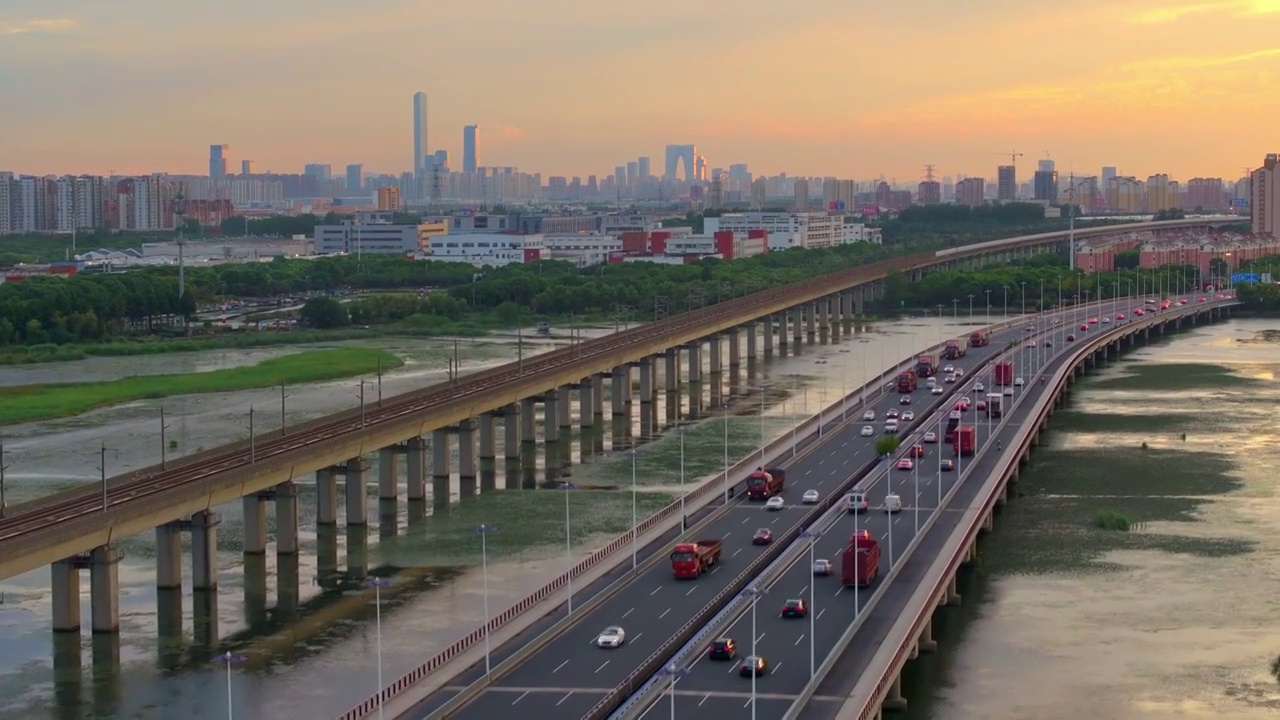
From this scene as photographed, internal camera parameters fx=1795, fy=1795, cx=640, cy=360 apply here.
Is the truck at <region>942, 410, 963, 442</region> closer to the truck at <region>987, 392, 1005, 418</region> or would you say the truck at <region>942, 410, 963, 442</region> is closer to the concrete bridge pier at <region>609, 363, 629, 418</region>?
the truck at <region>987, 392, 1005, 418</region>

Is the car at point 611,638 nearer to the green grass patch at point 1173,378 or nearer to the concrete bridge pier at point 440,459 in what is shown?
the concrete bridge pier at point 440,459

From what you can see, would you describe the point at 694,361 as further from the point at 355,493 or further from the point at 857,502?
the point at 857,502

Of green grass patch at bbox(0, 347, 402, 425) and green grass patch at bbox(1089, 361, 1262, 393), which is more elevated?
green grass patch at bbox(0, 347, 402, 425)

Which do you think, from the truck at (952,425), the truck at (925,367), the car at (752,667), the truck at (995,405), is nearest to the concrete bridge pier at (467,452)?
the truck at (952,425)

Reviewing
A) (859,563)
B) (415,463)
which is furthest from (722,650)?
(415,463)

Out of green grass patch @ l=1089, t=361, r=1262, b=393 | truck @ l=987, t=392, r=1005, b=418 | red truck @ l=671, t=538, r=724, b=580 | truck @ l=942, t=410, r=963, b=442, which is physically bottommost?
red truck @ l=671, t=538, r=724, b=580

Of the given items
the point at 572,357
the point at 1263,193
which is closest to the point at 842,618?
the point at 572,357

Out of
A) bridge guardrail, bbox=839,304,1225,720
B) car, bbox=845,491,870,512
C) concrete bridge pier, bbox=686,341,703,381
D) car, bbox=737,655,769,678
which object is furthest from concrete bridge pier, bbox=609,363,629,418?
car, bbox=737,655,769,678
